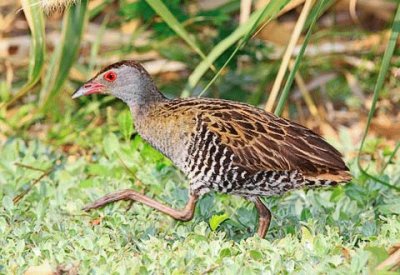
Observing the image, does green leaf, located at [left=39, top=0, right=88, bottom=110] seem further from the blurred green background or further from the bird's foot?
the bird's foot

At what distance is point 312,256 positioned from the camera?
4969 mm

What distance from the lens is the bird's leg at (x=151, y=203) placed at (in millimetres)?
5578

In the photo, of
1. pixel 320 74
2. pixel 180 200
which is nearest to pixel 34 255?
pixel 180 200

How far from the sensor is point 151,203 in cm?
564

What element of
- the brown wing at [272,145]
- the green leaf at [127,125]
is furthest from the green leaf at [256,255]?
the green leaf at [127,125]

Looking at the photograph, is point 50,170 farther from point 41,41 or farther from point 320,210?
point 320,210

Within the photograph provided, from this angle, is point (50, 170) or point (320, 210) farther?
point (50, 170)

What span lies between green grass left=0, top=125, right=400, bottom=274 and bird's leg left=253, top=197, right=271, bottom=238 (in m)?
0.12

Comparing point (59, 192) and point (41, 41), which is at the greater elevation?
point (41, 41)

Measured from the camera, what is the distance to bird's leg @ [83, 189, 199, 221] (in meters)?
5.58

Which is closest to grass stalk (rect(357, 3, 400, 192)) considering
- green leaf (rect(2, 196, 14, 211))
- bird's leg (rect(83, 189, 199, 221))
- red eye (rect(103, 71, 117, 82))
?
bird's leg (rect(83, 189, 199, 221))

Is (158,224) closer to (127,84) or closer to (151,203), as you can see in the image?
→ (151,203)

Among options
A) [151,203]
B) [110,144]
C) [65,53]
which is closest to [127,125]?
[110,144]

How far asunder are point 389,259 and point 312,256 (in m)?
0.66
